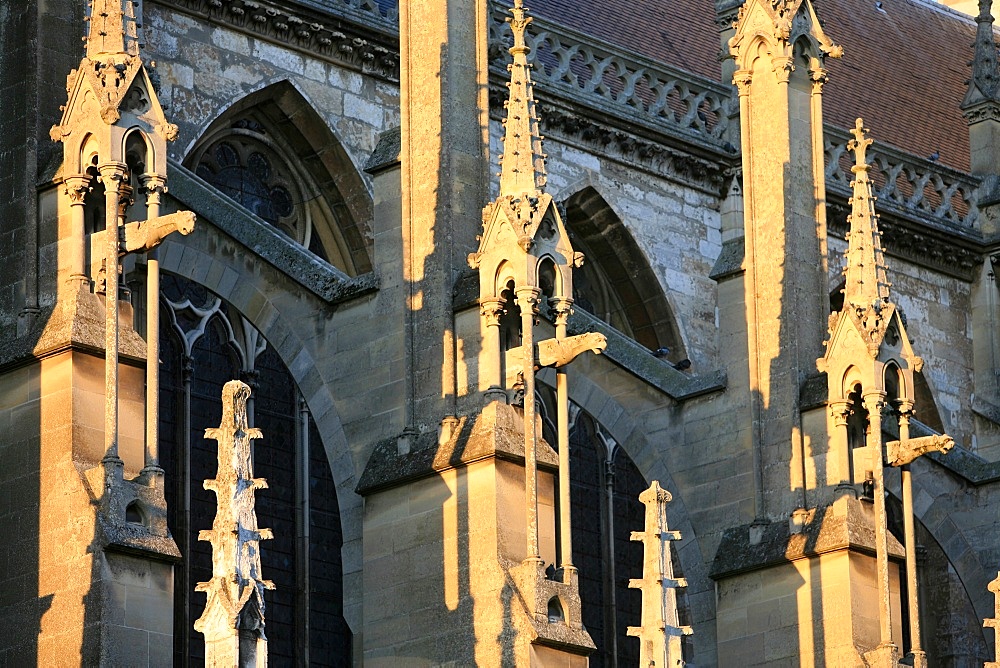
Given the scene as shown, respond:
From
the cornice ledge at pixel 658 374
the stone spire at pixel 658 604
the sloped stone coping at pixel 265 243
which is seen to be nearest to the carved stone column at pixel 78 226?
the sloped stone coping at pixel 265 243

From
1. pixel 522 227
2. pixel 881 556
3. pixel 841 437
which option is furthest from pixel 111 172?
pixel 881 556

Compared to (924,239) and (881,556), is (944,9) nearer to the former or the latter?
(924,239)

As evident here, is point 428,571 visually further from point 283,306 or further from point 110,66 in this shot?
point 110,66

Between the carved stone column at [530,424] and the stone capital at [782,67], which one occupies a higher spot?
the stone capital at [782,67]

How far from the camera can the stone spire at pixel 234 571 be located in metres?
13.6

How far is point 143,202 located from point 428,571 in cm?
317

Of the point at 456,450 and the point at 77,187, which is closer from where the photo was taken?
the point at 77,187

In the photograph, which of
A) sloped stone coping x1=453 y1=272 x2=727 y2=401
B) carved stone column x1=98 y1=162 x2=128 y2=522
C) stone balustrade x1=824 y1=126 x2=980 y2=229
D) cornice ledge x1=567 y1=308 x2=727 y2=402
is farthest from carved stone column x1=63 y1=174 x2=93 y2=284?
stone balustrade x1=824 y1=126 x2=980 y2=229

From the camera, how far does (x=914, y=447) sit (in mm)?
21234

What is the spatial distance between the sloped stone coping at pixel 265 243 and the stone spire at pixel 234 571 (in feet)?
18.3

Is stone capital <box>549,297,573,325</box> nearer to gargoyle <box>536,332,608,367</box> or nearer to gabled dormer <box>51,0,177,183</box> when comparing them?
gargoyle <box>536,332,608,367</box>

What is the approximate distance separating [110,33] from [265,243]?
120 inches

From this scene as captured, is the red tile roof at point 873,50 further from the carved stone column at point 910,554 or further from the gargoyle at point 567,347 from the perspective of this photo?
the gargoyle at point 567,347

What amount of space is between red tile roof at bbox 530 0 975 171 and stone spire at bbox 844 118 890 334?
8832 mm
